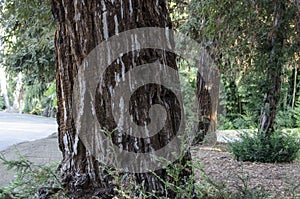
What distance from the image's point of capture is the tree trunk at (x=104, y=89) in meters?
1.64

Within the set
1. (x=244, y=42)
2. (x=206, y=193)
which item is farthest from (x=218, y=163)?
(x=206, y=193)

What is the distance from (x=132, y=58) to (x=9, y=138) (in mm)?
4827

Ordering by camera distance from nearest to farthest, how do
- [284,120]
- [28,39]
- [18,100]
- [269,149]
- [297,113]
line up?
[269,149], [28,39], [284,120], [297,113], [18,100]

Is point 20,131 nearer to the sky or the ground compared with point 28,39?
nearer to the ground

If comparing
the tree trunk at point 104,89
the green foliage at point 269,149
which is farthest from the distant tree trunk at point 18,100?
the tree trunk at point 104,89

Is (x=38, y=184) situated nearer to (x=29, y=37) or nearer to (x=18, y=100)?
(x=29, y=37)

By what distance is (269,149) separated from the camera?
438 centimetres

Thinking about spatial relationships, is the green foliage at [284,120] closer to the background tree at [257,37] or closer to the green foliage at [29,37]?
the background tree at [257,37]

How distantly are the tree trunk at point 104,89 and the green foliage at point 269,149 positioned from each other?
9.38 feet

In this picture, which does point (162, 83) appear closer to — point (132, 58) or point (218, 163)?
point (132, 58)

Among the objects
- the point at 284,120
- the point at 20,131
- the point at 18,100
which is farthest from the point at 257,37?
the point at 18,100

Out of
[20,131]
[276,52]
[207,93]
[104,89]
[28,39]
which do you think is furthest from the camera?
[20,131]

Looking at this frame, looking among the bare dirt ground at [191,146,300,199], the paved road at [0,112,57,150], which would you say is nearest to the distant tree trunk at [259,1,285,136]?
the bare dirt ground at [191,146,300,199]

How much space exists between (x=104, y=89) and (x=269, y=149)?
3249 mm
